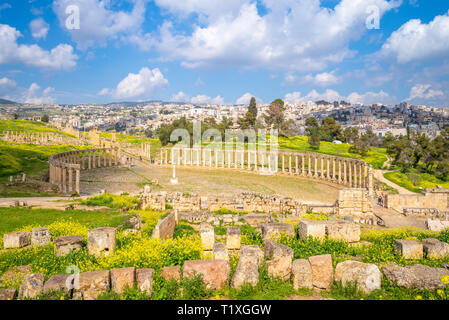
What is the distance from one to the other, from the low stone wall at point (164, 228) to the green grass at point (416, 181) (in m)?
38.7

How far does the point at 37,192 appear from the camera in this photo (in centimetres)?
3050

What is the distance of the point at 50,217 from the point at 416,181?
46.1m

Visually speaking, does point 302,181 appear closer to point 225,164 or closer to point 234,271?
point 225,164

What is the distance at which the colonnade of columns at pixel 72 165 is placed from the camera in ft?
110

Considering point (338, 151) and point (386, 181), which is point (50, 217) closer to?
point (386, 181)

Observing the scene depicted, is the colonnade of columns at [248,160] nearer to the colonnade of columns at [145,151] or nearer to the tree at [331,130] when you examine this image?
the colonnade of columns at [145,151]

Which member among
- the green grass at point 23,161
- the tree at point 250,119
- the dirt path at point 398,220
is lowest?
the dirt path at point 398,220

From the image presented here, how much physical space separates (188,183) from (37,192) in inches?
721

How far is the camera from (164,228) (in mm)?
14203

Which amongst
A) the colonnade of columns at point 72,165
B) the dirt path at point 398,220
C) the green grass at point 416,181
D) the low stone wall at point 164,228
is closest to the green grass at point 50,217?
the low stone wall at point 164,228

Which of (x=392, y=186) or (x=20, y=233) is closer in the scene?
(x=20, y=233)

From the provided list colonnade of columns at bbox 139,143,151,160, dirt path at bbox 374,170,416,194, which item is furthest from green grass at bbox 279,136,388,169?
colonnade of columns at bbox 139,143,151,160
